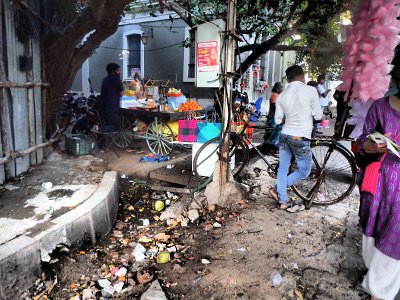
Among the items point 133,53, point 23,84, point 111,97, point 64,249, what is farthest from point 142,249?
point 133,53

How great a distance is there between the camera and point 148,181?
249 inches

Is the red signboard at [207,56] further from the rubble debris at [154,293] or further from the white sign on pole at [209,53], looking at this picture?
the rubble debris at [154,293]

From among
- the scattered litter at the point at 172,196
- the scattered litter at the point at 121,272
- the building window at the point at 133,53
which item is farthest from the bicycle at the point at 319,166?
the building window at the point at 133,53

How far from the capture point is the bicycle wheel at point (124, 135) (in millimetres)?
8434

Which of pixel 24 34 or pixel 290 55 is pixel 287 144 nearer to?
pixel 24 34

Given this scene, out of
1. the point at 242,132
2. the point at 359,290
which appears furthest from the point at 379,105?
the point at 242,132

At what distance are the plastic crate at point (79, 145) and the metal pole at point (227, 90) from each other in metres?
3.33

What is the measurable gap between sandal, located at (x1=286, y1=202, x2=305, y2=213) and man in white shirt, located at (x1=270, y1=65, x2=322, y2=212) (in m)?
0.39

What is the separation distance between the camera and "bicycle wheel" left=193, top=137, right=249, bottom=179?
5.71 m

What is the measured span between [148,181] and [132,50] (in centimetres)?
1286

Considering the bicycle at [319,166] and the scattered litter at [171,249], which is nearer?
the scattered litter at [171,249]

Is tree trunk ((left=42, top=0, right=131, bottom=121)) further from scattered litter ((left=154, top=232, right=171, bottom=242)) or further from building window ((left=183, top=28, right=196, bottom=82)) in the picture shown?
building window ((left=183, top=28, right=196, bottom=82))

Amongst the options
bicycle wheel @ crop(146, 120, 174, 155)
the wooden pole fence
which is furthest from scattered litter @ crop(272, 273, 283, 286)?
bicycle wheel @ crop(146, 120, 174, 155)

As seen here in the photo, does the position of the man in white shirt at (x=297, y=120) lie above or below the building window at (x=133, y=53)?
below
